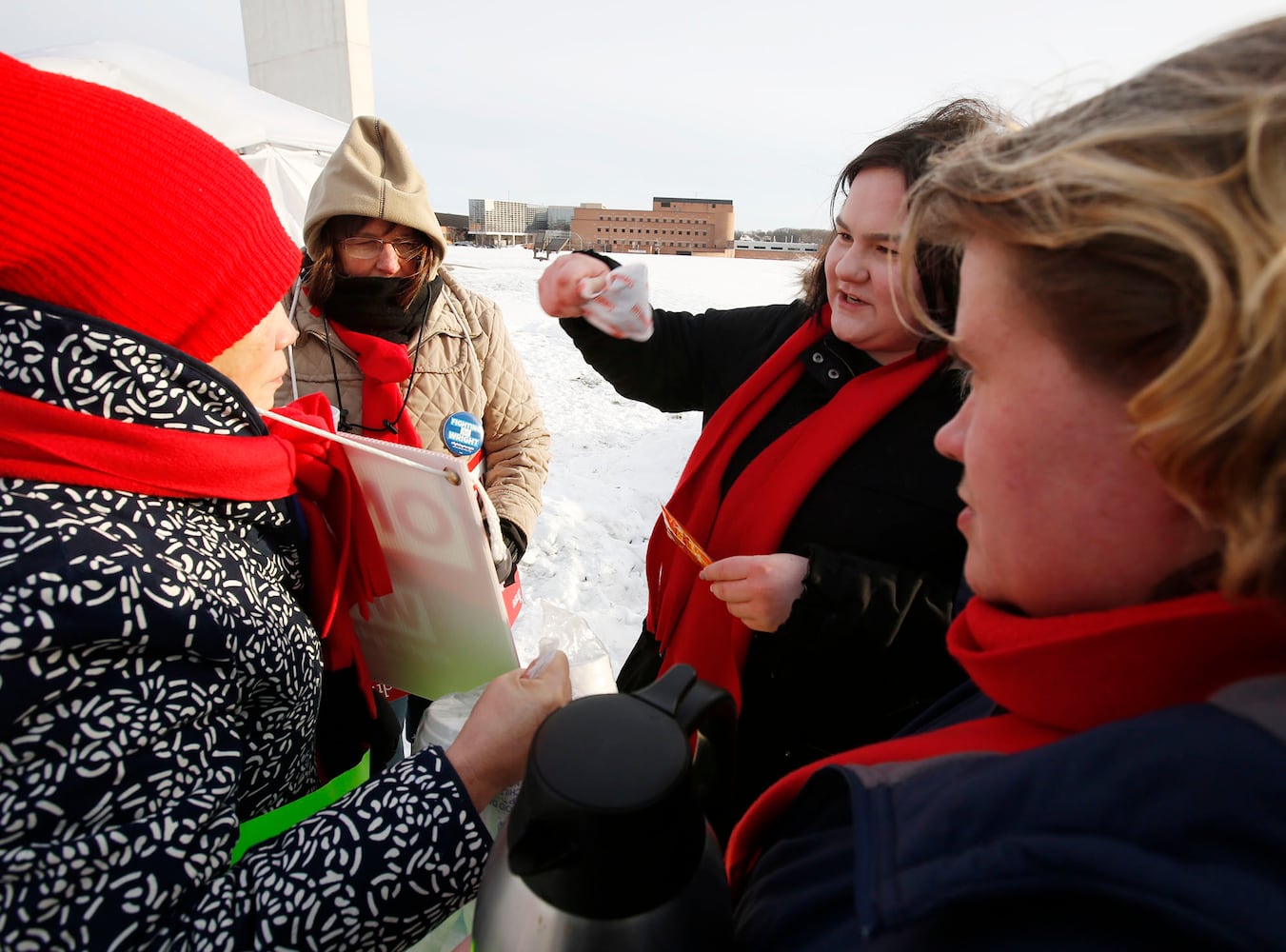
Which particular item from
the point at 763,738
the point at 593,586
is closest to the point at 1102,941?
the point at 763,738

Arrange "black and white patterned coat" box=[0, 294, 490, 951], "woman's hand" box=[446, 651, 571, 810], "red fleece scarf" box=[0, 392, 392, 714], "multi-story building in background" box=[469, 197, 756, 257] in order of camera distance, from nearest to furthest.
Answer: "black and white patterned coat" box=[0, 294, 490, 951], "red fleece scarf" box=[0, 392, 392, 714], "woman's hand" box=[446, 651, 571, 810], "multi-story building in background" box=[469, 197, 756, 257]

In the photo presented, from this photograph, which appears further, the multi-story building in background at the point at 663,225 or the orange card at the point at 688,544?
the multi-story building in background at the point at 663,225

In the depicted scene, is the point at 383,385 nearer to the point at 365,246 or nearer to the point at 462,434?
the point at 462,434

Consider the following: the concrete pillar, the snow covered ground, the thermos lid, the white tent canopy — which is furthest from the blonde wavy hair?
the concrete pillar

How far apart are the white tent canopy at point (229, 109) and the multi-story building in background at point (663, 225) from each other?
58596 millimetres

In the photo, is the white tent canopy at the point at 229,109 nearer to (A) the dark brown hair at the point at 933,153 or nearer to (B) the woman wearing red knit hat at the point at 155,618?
(B) the woman wearing red knit hat at the point at 155,618

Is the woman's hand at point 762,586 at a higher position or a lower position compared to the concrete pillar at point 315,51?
lower

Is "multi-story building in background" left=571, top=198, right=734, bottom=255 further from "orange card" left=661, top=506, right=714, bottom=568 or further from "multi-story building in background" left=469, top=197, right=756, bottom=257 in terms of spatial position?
"orange card" left=661, top=506, right=714, bottom=568

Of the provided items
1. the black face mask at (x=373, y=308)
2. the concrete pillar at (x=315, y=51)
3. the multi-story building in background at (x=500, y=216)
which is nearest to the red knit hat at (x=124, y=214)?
the black face mask at (x=373, y=308)

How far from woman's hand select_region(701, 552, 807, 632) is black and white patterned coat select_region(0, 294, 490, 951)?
0.68 metres

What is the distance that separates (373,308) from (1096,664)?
2.26 metres

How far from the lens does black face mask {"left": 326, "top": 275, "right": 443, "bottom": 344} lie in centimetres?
228

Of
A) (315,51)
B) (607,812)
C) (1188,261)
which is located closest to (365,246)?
(607,812)

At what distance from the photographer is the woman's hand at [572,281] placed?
1683 millimetres
